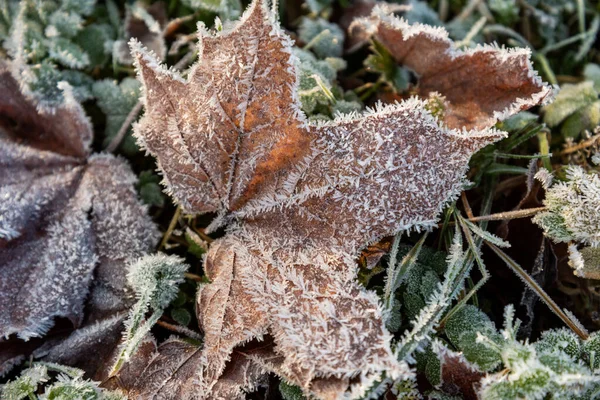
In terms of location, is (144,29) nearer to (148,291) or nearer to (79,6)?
(79,6)

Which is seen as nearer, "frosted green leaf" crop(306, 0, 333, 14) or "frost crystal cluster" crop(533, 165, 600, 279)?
"frost crystal cluster" crop(533, 165, 600, 279)

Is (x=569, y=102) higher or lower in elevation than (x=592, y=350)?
higher

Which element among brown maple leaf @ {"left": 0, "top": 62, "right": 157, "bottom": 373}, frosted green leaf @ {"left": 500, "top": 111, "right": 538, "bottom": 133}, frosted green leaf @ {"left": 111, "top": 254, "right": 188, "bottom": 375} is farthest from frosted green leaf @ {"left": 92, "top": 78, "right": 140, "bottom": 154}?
frosted green leaf @ {"left": 500, "top": 111, "right": 538, "bottom": 133}

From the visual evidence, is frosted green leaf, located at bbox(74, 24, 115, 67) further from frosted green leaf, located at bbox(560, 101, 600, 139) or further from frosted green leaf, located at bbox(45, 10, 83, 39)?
frosted green leaf, located at bbox(560, 101, 600, 139)

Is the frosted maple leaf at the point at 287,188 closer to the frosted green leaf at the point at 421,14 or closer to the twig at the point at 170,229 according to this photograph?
the twig at the point at 170,229

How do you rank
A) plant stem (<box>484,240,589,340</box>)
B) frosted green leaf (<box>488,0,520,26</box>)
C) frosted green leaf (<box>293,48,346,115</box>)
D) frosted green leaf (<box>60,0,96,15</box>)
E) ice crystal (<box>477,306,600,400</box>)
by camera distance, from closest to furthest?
ice crystal (<box>477,306,600,400</box>) → plant stem (<box>484,240,589,340</box>) → frosted green leaf (<box>293,48,346,115</box>) → frosted green leaf (<box>60,0,96,15</box>) → frosted green leaf (<box>488,0,520,26</box>)

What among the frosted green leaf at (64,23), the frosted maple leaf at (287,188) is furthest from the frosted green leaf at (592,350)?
the frosted green leaf at (64,23)

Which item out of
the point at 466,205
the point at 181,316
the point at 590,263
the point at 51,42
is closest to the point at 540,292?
the point at 590,263

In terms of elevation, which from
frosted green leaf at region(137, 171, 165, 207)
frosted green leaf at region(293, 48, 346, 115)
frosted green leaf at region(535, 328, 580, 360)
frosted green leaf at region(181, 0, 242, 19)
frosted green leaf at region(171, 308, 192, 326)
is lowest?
frosted green leaf at region(535, 328, 580, 360)
